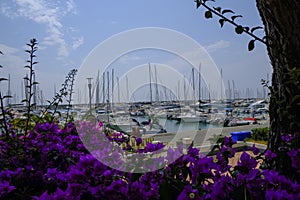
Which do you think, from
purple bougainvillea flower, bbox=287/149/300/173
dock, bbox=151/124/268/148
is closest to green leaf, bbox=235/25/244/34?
dock, bbox=151/124/268/148

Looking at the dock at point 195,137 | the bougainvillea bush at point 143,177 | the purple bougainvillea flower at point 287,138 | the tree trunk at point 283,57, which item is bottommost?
the dock at point 195,137

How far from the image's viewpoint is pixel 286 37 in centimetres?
132

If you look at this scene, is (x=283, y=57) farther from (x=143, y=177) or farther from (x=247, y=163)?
(x=143, y=177)

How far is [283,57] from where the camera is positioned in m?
1.37

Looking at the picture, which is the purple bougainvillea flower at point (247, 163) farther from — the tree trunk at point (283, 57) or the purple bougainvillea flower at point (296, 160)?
the tree trunk at point (283, 57)

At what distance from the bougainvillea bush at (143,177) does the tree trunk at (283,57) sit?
150 mm

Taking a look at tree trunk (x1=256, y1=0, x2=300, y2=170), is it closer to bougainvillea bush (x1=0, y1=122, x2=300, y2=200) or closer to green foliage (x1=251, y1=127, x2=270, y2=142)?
bougainvillea bush (x1=0, y1=122, x2=300, y2=200)

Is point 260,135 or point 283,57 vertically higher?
point 283,57

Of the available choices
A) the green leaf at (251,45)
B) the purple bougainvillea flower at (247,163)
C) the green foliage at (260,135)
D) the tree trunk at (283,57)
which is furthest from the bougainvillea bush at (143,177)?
the green foliage at (260,135)

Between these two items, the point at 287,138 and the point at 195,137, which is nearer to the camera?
the point at 287,138

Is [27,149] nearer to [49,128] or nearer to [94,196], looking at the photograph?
[49,128]

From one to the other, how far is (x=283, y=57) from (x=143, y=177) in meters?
0.94

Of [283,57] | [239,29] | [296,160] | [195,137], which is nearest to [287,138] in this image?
[296,160]

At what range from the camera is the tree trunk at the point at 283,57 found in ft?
4.24
